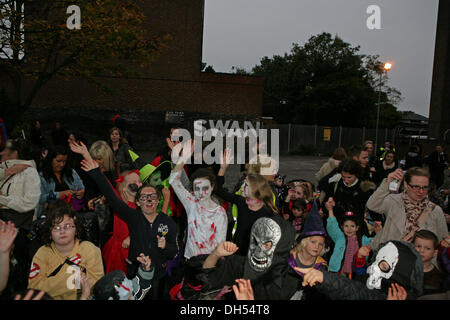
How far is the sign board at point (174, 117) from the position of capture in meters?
23.4

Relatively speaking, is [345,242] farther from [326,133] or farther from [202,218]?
[326,133]

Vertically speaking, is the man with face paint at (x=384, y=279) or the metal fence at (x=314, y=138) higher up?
the metal fence at (x=314, y=138)

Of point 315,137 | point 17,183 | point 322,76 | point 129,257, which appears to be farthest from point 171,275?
point 322,76

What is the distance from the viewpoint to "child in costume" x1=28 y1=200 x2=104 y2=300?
2.64 meters

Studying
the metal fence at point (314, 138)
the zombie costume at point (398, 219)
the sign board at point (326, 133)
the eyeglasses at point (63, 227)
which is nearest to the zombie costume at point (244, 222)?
the zombie costume at point (398, 219)

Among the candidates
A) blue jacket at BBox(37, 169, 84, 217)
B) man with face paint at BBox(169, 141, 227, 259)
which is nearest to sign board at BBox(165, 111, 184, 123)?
blue jacket at BBox(37, 169, 84, 217)

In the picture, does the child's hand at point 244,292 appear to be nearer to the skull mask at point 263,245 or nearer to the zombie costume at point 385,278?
the skull mask at point 263,245

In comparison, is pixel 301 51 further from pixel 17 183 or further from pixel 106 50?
pixel 17 183

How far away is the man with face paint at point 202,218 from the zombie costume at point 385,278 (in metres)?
1.35

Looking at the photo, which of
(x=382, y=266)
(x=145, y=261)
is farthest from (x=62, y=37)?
(x=382, y=266)

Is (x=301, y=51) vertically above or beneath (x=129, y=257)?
above

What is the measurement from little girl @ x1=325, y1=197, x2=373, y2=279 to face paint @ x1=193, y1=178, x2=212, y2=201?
1527mm

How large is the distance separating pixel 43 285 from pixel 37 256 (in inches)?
9.5

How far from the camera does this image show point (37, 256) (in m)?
2.72
